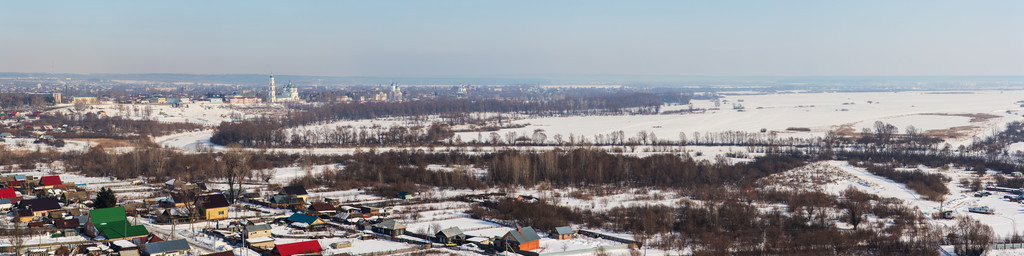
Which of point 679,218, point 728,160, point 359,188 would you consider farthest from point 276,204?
point 728,160

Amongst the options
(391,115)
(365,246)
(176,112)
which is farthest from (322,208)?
(176,112)

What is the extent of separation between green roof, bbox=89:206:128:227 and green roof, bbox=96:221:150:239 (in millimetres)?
178

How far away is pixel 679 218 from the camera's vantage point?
51.5ft

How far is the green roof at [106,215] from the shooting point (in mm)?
14016

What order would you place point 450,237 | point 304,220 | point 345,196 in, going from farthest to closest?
1. point 345,196
2. point 304,220
3. point 450,237

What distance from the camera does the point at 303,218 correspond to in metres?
15.3

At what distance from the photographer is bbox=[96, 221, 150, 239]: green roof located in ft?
44.0

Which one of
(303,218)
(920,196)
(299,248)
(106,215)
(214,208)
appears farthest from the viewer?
(920,196)

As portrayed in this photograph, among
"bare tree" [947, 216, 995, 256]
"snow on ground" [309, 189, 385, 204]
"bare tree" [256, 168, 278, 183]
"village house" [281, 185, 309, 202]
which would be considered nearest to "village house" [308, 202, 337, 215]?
"village house" [281, 185, 309, 202]

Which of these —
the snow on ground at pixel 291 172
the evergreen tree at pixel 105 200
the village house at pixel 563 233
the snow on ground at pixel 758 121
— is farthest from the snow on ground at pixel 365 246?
the snow on ground at pixel 758 121

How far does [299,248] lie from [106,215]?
13.7ft

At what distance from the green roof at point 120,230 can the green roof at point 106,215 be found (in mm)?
Result: 178

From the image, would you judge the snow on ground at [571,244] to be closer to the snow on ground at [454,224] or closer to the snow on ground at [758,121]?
the snow on ground at [454,224]

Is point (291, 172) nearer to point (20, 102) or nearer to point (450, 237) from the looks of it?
point (450, 237)
